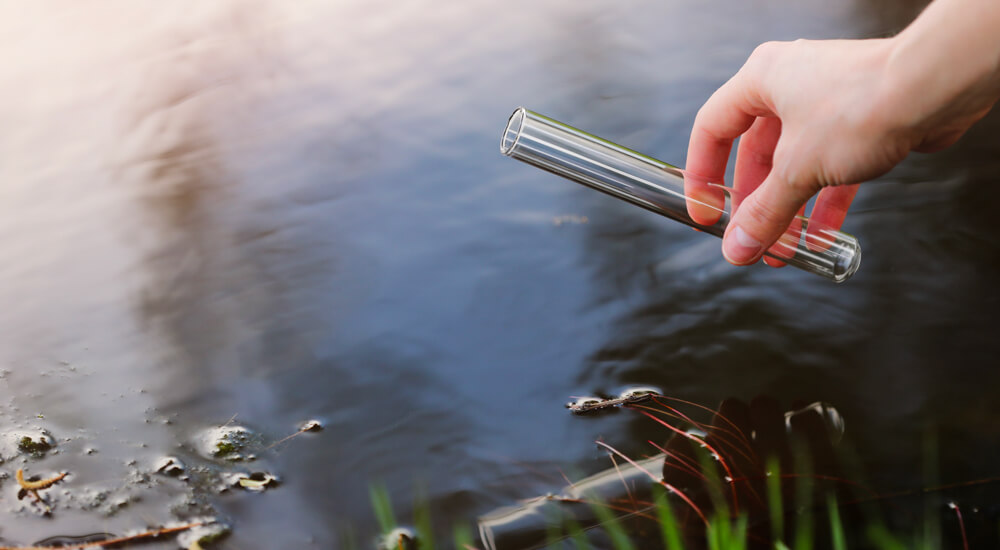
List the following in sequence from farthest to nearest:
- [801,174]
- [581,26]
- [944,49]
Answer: [581,26] → [801,174] → [944,49]

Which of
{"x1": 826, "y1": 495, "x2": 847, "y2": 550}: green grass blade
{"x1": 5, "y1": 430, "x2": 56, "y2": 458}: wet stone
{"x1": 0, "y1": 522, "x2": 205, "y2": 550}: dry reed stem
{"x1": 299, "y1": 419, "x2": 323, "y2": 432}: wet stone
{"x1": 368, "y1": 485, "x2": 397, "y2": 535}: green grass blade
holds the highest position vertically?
{"x1": 5, "y1": 430, "x2": 56, "y2": 458}: wet stone

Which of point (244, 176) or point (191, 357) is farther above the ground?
point (244, 176)

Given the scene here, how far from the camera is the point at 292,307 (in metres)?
1.52

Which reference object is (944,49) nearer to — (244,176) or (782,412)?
(782,412)

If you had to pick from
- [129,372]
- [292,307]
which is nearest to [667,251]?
[292,307]

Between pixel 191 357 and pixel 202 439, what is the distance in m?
0.24

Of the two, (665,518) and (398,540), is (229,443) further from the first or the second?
Answer: (665,518)

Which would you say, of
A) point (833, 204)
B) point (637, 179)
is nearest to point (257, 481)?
point (637, 179)

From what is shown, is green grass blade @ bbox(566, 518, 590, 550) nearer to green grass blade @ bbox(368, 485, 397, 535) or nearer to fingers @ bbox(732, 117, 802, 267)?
green grass blade @ bbox(368, 485, 397, 535)

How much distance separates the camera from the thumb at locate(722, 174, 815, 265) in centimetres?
101

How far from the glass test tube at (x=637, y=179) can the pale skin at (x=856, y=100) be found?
0.05 meters

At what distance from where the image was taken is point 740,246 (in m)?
1.12

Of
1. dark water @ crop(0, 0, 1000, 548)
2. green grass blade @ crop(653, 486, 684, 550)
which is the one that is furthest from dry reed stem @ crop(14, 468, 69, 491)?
green grass blade @ crop(653, 486, 684, 550)

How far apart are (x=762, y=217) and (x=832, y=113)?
0.61ft
